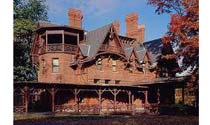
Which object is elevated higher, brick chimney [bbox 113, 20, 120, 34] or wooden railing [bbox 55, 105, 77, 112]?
brick chimney [bbox 113, 20, 120, 34]

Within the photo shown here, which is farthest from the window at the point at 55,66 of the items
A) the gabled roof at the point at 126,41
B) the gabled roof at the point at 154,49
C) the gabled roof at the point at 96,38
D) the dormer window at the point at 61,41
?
the gabled roof at the point at 154,49

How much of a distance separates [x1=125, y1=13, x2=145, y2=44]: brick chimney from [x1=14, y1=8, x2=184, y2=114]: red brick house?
585cm

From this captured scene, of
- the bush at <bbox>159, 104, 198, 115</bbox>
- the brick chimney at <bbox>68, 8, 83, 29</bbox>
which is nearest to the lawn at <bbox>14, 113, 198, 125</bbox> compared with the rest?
→ the bush at <bbox>159, 104, 198, 115</bbox>

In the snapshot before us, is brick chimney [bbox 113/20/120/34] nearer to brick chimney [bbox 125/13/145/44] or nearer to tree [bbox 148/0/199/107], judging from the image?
brick chimney [bbox 125/13/145/44]

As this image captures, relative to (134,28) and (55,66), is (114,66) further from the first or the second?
(134,28)

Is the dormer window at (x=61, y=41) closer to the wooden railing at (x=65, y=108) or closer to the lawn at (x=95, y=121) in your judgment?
the wooden railing at (x=65, y=108)

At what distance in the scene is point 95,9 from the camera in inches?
490

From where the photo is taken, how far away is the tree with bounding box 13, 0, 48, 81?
28.9 metres

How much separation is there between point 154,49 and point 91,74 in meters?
10.0

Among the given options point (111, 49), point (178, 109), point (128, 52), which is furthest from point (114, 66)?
point (178, 109)

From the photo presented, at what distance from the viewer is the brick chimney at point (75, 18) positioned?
1330 inches

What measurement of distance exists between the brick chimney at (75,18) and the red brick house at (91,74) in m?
0.11

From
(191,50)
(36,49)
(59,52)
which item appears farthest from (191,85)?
(36,49)

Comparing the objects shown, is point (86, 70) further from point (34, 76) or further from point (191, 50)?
point (191, 50)
